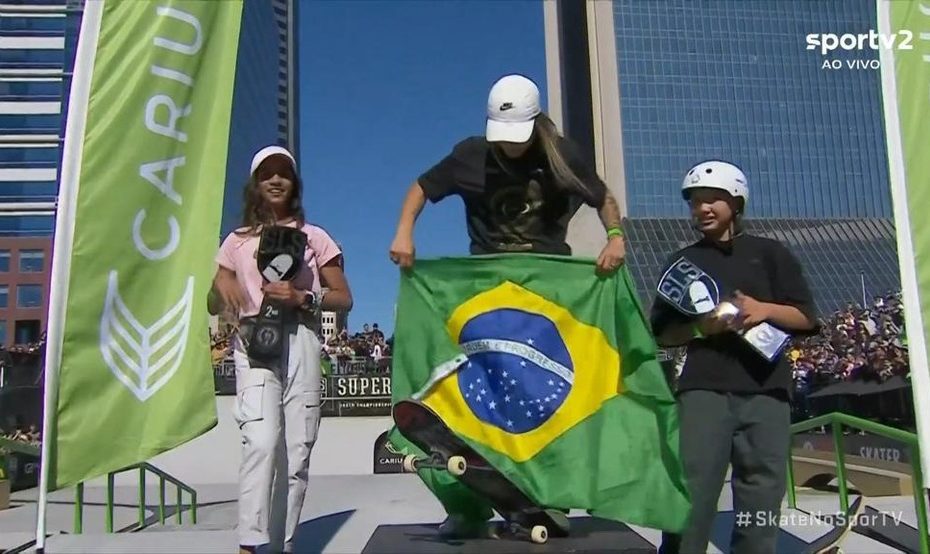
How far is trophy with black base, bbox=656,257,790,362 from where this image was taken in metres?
3.08

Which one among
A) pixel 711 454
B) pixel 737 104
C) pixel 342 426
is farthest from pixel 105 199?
pixel 737 104

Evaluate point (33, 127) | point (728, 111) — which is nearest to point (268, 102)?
point (33, 127)

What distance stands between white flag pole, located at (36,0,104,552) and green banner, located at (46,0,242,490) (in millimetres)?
17

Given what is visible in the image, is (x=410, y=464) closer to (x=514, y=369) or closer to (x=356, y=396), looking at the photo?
(x=514, y=369)

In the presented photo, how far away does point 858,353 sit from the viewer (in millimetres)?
16141

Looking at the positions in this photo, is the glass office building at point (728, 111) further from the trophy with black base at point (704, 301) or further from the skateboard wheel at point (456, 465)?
the skateboard wheel at point (456, 465)

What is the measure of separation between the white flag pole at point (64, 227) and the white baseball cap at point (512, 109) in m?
1.79

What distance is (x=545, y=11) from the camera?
77.8 meters

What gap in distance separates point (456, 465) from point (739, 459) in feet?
3.69

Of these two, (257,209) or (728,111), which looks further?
(728,111)

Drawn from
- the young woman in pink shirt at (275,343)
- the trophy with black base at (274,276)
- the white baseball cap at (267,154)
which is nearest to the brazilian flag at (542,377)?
the young woman in pink shirt at (275,343)

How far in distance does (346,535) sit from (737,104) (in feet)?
262

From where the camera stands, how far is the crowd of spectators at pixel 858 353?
1366cm

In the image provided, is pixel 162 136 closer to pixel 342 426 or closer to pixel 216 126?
pixel 216 126
